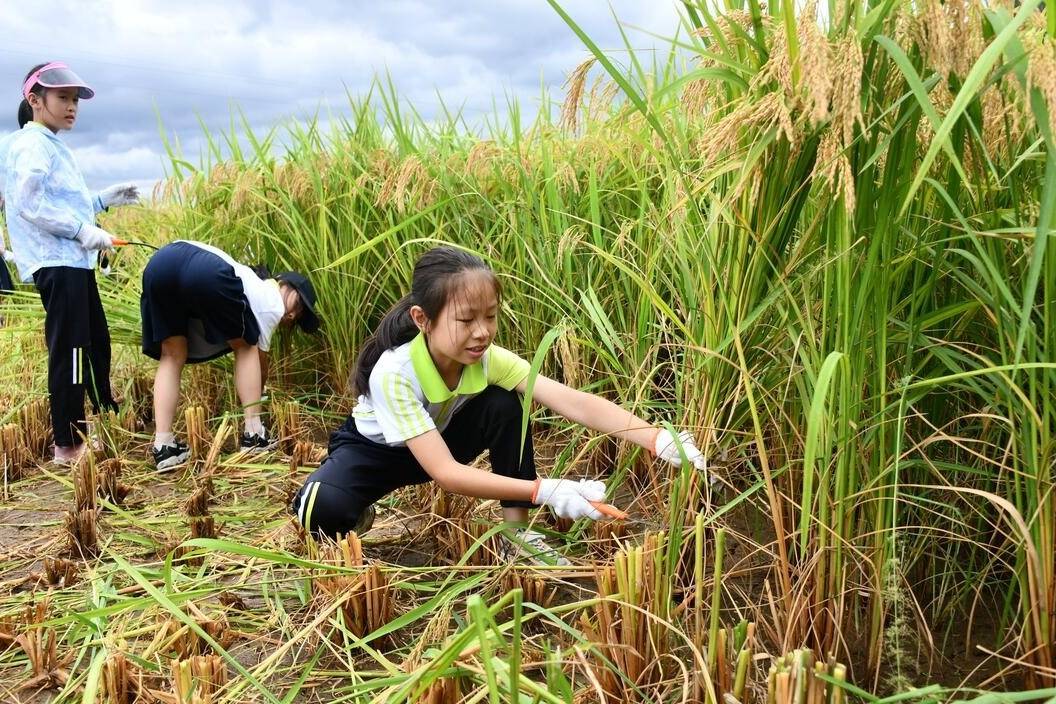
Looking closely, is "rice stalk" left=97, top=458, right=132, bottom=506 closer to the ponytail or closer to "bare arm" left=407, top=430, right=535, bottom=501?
the ponytail

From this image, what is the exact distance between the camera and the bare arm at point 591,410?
86.8 inches

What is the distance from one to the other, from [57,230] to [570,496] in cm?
263

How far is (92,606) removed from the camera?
7.43ft

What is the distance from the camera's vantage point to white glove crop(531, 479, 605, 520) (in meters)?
2.08

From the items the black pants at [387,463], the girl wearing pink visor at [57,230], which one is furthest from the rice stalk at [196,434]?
the black pants at [387,463]

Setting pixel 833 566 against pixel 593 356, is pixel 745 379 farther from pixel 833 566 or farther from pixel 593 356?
pixel 593 356

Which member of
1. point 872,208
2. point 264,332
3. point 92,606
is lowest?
point 92,606

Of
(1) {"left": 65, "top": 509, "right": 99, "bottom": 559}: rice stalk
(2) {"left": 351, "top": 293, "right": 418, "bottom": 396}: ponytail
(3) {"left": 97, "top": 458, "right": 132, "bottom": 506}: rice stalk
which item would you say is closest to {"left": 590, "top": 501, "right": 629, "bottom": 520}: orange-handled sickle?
(2) {"left": 351, "top": 293, "right": 418, "bottom": 396}: ponytail

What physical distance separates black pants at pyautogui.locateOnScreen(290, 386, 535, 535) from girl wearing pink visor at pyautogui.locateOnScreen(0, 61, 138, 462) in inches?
65.6

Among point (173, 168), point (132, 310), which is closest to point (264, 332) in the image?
point (132, 310)

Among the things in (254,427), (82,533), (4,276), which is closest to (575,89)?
(82,533)

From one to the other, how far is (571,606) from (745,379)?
0.52 metres

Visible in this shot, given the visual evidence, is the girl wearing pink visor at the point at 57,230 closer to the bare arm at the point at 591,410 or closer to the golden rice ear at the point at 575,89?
the bare arm at the point at 591,410

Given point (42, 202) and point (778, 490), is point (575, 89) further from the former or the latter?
point (42, 202)
